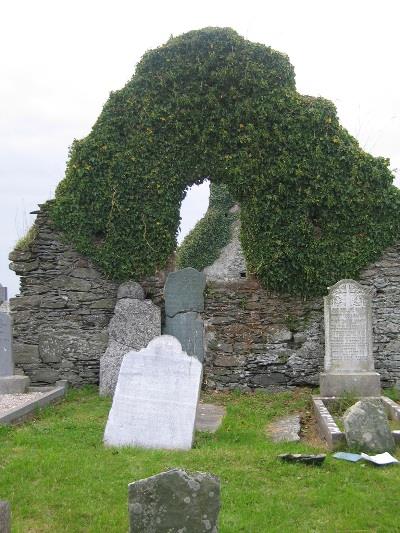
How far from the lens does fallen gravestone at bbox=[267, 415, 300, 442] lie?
23.7 feet

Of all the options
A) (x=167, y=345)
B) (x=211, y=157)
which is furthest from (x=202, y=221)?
(x=167, y=345)

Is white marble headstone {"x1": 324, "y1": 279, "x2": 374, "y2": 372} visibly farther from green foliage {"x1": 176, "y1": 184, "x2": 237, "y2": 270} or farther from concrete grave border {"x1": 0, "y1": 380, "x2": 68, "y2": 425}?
green foliage {"x1": 176, "y1": 184, "x2": 237, "y2": 270}

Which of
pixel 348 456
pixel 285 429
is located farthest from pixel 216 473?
pixel 285 429

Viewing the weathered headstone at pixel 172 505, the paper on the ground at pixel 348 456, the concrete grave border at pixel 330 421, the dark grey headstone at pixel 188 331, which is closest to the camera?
the weathered headstone at pixel 172 505

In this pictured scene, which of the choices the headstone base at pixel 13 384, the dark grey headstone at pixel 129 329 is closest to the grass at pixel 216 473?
the headstone base at pixel 13 384

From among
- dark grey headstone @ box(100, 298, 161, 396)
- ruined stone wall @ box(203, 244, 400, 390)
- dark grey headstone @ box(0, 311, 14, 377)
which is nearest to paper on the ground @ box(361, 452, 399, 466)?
ruined stone wall @ box(203, 244, 400, 390)

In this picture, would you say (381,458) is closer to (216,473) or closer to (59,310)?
(216,473)

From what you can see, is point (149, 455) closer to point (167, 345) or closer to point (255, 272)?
point (167, 345)

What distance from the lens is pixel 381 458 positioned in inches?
233

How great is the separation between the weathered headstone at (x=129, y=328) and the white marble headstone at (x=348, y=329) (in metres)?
3.14

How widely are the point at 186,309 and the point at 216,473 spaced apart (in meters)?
5.71

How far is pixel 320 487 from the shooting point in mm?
5199

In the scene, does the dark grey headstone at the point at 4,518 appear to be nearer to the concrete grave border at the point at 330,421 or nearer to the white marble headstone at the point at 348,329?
the concrete grave border at the point at 330,421

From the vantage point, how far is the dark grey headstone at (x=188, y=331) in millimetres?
11125
